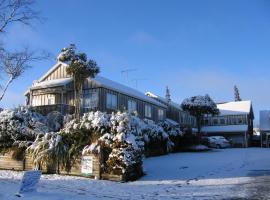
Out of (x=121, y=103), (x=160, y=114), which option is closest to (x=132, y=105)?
(x=121, y=103)

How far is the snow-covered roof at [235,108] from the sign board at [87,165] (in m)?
43.7

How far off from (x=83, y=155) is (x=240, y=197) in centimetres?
717

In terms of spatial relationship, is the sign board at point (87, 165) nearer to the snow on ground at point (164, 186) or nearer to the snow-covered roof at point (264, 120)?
the snow on ground at point (164, 186)

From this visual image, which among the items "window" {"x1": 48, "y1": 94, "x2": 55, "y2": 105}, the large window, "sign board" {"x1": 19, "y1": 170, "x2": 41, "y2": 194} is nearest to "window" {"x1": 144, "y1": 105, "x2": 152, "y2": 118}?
the large window

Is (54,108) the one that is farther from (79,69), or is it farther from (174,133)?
(174,133)

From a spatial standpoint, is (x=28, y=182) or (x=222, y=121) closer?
(x=28, y=182)

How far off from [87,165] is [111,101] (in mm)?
15625

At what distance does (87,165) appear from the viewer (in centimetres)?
1570

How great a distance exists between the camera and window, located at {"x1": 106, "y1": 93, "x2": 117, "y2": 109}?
30.7 m

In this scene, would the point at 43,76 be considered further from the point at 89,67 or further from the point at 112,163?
the point at 112,163

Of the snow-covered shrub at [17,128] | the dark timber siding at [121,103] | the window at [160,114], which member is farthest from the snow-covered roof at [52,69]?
the window at [160,114]

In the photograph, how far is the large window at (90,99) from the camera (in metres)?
29.6

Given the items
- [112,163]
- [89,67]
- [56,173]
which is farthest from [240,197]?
[89,67]

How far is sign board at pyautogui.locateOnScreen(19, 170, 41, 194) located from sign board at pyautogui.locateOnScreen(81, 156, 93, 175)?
4.66m
